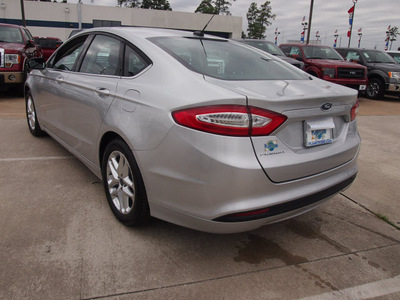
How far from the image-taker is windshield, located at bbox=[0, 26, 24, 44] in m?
9.03

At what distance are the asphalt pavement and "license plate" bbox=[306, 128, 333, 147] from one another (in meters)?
0.86

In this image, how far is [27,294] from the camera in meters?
2.02

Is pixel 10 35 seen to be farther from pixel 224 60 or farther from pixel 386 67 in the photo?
pixel 386 67

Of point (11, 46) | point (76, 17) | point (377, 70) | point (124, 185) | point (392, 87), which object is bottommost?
point (124, 185)

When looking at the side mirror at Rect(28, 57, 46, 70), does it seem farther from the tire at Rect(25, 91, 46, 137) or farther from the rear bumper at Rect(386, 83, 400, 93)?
the rear bumper at Rect(386, 83, 400, 93)

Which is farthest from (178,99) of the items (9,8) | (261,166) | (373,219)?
(9,8)

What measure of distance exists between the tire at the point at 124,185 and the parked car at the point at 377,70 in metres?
11.3

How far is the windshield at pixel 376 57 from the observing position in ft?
40.7

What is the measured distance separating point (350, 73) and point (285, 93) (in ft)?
32.2

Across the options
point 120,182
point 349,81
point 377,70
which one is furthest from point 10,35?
point 377,70

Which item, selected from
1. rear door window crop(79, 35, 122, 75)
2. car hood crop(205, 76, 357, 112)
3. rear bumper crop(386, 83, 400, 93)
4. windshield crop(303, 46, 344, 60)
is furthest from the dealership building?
car hood crop(205, 76, 357, 112)

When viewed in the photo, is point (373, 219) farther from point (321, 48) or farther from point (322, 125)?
point (321, 48)

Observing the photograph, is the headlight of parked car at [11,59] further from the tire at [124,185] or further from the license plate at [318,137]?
the license plate at [318,137]

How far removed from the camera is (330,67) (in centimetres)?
1066
